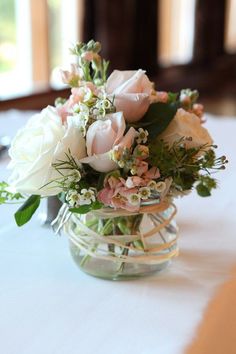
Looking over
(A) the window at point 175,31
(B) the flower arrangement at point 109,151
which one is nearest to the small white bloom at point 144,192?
(B) the flower arrangement at point 109,151

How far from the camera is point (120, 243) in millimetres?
876

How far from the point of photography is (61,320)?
2.57 feet

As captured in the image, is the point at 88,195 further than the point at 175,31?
No

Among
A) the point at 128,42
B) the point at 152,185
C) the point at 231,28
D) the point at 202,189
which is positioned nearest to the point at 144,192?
the point at 152,185

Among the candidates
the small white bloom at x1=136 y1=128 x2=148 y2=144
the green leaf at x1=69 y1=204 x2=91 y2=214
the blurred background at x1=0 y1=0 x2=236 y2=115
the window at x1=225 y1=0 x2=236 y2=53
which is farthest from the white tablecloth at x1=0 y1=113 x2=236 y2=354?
the window at x1=225 y1=0 x2=236 y2=53

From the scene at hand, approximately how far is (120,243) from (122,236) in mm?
11

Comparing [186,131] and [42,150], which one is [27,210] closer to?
[42,150]

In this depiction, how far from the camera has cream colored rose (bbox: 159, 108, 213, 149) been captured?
2.82 feet

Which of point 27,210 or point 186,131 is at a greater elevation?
point 186,131

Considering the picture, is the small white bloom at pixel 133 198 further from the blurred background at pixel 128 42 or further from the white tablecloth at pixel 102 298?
the blurred background at pixel 128 42

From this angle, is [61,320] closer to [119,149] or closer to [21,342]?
[21,342]

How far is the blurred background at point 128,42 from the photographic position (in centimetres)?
396

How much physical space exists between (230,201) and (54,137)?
0.57m

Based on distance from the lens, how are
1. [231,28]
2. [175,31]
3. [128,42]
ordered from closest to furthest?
[128,42]
[175,31]
[231,28]
